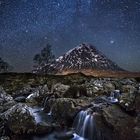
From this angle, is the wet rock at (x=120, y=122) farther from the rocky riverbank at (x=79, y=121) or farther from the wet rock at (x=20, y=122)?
the wet rock at (x=20, y=122)

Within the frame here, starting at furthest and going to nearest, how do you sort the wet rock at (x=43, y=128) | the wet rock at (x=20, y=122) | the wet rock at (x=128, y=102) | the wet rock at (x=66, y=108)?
the wet rock at (x=66, y=108)
the wet rock at (x=43, y=128)
the wet rock at (x=20, y=122)
the wet rock at (x=128, y=102)

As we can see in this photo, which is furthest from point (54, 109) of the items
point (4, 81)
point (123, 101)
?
point (4, 81)

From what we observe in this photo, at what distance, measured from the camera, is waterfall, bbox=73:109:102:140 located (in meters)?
18.1

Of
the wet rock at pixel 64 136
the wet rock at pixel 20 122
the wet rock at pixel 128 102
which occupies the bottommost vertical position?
the wet rock at pixel 64 136

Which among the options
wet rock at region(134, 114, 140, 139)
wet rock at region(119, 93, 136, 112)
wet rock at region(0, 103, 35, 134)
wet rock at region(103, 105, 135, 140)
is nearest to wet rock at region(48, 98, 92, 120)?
wet rock at region(0, 103, 35, 134)

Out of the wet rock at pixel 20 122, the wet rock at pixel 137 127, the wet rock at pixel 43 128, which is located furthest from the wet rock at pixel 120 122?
the wet rock at pixel 20 122

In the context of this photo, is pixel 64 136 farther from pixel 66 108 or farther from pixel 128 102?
pixel 128 102

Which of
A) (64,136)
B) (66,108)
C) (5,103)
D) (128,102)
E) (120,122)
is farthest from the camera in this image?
(5,103)

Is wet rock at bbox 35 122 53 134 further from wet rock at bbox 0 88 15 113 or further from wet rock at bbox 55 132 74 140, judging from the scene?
wet rock at bbox 0 88 15 113

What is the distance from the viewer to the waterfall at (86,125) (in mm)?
18147

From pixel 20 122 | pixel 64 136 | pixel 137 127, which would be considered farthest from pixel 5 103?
pixel 137 127

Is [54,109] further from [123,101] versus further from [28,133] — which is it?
[123,101]

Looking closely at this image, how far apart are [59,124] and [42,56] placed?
8637cm

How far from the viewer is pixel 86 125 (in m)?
19.6
